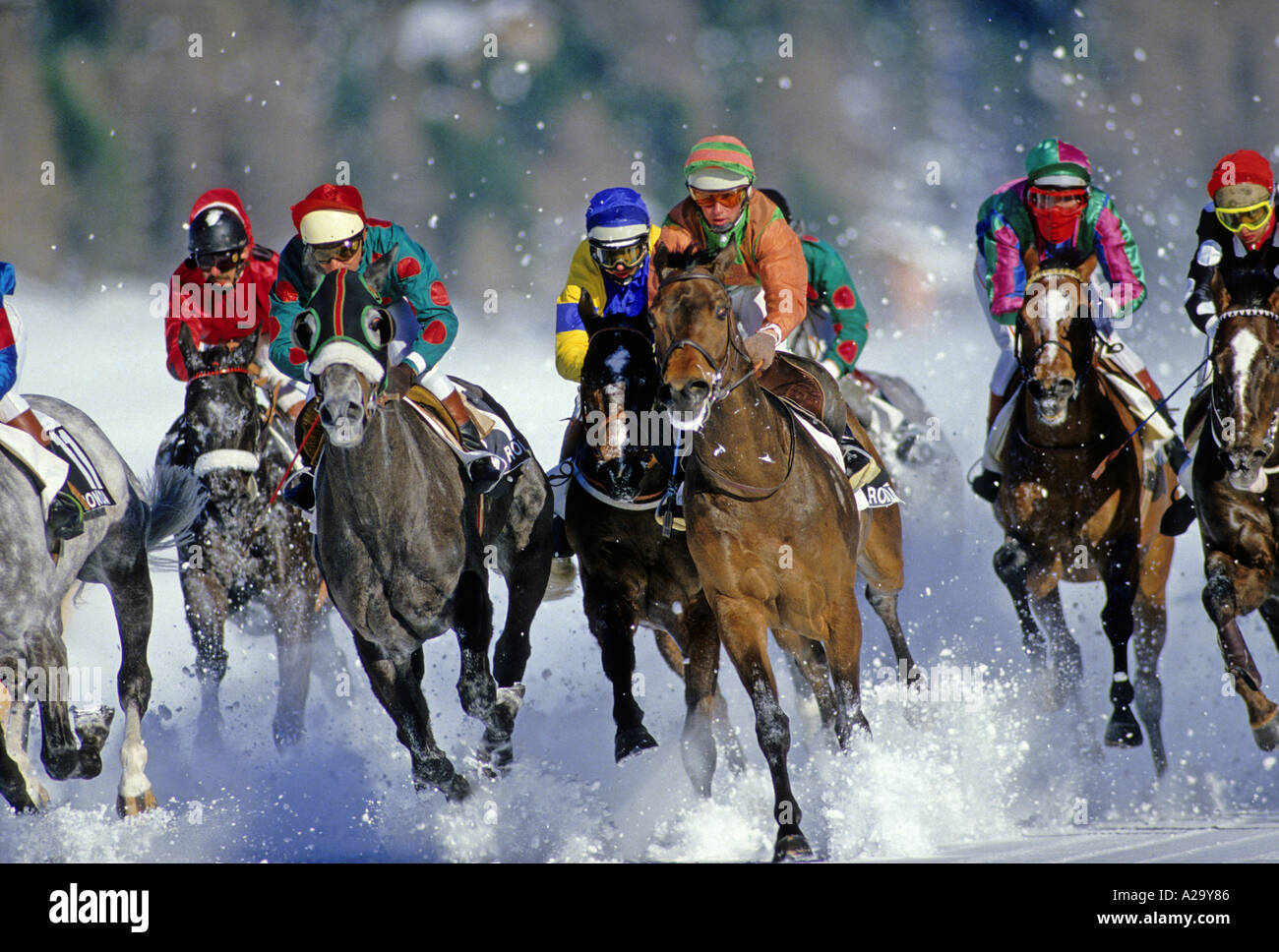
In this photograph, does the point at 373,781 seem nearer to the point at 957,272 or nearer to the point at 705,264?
the point at 705,264

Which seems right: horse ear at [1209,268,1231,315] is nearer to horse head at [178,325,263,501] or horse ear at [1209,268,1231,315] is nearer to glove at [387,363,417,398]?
glove at [387,363,417,398]

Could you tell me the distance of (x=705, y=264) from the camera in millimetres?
5227

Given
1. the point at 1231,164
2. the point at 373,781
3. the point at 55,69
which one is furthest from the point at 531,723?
the point at 55,69

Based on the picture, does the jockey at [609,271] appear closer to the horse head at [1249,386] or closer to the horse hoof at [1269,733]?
the horse head at [1249,386]

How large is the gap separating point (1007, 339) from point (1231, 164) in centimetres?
130

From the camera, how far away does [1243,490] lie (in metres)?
5.85

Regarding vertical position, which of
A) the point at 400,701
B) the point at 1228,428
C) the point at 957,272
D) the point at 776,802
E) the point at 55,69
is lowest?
the point at 776,802

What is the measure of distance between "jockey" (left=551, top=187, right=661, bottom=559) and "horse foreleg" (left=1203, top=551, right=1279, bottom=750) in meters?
2.28

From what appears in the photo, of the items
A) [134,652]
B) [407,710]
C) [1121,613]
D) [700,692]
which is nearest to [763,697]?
[700,692]

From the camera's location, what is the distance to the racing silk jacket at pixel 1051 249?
6.73m

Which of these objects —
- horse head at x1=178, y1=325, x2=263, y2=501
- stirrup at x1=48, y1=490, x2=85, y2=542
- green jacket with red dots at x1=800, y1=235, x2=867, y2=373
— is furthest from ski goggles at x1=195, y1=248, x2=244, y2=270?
green jacket with red dots at x1=800, y1=235, x2=867, y2=373

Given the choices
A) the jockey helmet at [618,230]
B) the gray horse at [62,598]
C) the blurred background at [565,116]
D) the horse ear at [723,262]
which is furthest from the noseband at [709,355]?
the blurred background at [565,116]

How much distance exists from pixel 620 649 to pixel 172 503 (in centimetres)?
226

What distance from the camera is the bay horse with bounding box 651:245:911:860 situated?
5055mm
